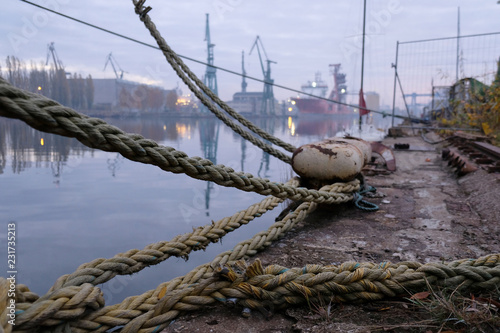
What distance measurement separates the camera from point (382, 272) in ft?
4.52

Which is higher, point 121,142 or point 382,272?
point 121,142

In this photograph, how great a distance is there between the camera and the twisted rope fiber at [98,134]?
916 mm

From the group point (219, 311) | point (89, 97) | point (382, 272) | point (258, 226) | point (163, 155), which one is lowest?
point (258, 226)

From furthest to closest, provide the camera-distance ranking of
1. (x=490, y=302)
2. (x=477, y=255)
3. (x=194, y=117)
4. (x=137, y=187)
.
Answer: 1. (x=194, y=117)
2. (x=137, y=187)
3. (x=477, y=255)
4. (x=490, y=302)

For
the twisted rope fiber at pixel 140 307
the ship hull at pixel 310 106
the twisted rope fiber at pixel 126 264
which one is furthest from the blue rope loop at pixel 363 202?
the ship hull at pixel 310 106

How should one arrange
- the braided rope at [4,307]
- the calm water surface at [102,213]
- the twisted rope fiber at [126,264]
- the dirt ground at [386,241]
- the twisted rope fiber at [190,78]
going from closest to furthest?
the braided rope at [4,307]
the twisted rope fiber at [126,264]
the dirt ground at [386,241]
the calm water surface at [102,213]
the twisted rope fiber at [190,78]

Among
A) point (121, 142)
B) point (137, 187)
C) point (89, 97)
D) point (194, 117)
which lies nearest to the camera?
point (121, 142)

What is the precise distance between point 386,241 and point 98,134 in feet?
5.48

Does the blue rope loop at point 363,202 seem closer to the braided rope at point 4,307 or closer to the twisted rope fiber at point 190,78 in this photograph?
the twisted rope fiber at point 190,78

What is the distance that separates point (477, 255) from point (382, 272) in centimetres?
80

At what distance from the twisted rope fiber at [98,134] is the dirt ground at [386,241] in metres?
0.51

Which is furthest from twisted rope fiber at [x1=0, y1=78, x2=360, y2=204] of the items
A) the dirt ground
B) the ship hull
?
the ship hull

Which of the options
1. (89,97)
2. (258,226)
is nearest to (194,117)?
(89,97)

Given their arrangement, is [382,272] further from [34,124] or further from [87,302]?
[34,124]
